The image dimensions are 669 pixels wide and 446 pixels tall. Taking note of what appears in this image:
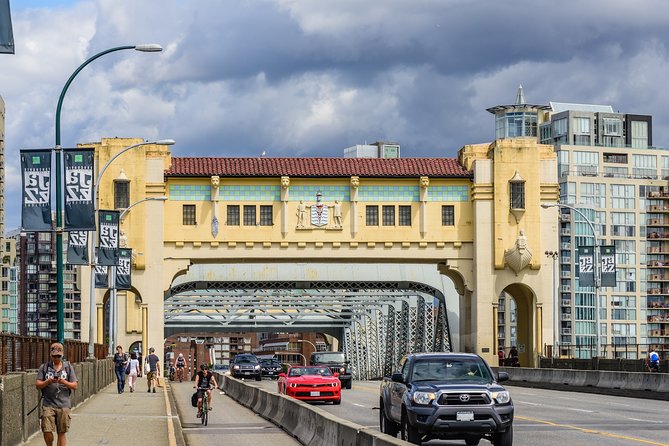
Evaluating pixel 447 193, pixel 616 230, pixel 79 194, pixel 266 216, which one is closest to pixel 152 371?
pixel 266 216

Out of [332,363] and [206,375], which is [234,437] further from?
[332,363]

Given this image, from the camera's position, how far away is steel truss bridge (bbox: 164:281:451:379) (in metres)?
85.8

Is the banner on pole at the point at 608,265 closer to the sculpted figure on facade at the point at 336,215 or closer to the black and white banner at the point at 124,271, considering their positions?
the sculpted figure on facade at the point at 336,215

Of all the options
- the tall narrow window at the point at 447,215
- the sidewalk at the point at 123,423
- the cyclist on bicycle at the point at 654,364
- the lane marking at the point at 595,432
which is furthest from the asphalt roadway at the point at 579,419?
the tall narrow window at the point at 447,215

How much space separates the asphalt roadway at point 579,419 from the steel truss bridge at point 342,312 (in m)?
37.8

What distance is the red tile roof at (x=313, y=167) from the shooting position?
69.9 meters

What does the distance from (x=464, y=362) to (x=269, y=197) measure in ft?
151

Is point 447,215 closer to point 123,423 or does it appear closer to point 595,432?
point 123,423

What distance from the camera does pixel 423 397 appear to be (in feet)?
76.4

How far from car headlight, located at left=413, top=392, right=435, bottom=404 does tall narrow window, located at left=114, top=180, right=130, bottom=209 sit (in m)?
46.9

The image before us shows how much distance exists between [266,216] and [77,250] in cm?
3052

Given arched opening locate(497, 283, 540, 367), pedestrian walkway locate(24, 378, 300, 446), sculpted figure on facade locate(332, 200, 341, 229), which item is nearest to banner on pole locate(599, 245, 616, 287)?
arched opening locate(497, 283, 540, 367)

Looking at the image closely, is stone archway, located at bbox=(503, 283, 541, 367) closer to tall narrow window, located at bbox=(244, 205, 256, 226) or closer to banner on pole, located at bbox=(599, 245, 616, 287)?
banner on pole, located at bbox=(599, 245, 616, 287)

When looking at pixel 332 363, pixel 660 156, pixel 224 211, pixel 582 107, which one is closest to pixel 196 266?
pixel 224 211
